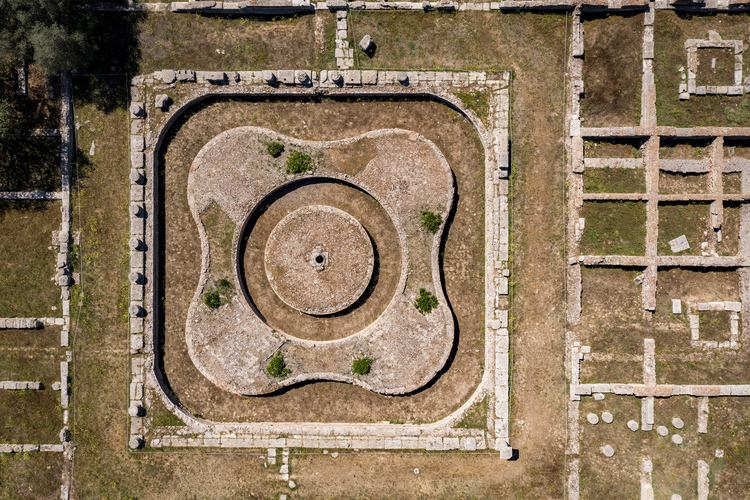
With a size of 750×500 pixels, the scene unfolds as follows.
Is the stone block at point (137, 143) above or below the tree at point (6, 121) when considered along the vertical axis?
below

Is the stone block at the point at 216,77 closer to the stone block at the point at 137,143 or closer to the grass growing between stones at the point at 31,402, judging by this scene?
the stone block at the point at 137,143

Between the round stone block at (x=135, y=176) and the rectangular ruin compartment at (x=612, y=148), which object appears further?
the rectangular ruin compartment at (x=612, y=148)

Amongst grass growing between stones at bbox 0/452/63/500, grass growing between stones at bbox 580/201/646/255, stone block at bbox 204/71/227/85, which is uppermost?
stone block at bbox 204/71/227/85

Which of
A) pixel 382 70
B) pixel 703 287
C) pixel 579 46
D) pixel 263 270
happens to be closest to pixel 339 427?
pixel 263 270

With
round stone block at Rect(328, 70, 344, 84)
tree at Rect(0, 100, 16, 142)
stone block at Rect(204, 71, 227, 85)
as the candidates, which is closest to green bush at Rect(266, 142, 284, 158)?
stone block at Rect(204, 71, 227, 85)

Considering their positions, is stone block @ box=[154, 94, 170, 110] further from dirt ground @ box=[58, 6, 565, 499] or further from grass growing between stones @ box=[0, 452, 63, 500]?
grass growing between stones @ box=[0, 452, 63, 500]

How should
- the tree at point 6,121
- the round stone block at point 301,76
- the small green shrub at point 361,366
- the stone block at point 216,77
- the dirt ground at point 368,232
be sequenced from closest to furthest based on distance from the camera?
1. the tree at point 6,121
2. the round stone block at point 301,76
3. the stone block at point 216,77
4. the small green shrub at point 361,366
5. the dirt ground at point 368,232

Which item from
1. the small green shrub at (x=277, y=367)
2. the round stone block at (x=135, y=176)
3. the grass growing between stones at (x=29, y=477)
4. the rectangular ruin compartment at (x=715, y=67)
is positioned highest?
the rectangular ruin compartment at (x=715, y=67)

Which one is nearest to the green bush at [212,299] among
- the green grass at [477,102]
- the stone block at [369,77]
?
the stone block at [369,77]
